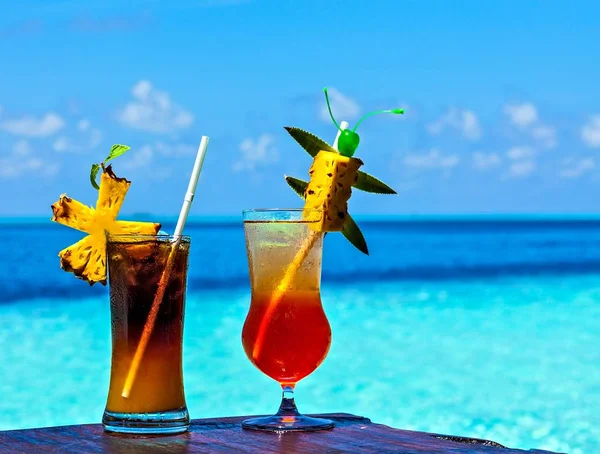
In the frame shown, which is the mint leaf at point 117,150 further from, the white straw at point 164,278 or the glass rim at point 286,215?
the glass rim at point 286,215

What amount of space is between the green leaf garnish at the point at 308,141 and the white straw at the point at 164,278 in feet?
0.59

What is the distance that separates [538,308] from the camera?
12469mm

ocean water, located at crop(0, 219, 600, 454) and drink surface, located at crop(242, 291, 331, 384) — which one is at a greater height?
ocean water, located at crop(0, 219, 600, 454)

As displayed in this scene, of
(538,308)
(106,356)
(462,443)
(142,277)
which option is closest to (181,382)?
(142,277)

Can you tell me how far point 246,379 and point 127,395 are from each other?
20.7 feet

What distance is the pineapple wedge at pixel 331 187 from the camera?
Answer: 6.23 feet

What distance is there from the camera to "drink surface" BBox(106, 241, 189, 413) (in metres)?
1.87

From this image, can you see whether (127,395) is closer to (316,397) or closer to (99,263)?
(99,263)

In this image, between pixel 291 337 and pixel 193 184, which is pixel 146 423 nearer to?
pixel 291 337

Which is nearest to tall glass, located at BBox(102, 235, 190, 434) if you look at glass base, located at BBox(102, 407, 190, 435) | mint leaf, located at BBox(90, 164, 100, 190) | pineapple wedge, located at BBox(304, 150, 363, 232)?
glass base, located at BBox(102, 407, 190, 435)

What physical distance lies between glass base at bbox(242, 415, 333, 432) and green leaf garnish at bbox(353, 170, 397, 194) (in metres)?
0.44

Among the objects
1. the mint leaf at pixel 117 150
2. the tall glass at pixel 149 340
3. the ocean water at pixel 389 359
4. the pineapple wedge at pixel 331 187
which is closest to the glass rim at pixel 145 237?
the tall glass at pixel 149 340

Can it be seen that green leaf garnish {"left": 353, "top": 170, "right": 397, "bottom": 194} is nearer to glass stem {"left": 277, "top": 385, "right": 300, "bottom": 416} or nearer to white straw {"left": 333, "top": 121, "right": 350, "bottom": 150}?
white straw {"left": 333, "top": 121, "right": 350, "bottom": 150}

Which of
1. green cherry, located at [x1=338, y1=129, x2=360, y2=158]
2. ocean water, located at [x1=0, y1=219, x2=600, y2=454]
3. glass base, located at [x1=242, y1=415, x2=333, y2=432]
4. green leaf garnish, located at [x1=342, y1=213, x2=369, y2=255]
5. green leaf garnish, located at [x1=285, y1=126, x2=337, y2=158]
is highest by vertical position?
ocean water, located at [x1=0, y1=219, x2=600, y2=454]
